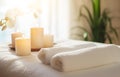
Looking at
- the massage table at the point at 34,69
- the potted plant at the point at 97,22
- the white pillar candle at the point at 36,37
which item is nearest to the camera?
the massage table at the point at 34,69

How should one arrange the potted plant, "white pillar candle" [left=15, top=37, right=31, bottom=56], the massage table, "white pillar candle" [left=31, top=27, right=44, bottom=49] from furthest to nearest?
the potted plant
"white pillar candle" [left=31, top=27, right=44, bottom=49]
"white pillar candle" [left=15, top=37, right=31, bottom=56]
the massage table

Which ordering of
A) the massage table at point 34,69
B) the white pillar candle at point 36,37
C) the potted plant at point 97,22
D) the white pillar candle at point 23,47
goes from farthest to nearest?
the potted plant at point 97,22 → the white pillar candle at point 36,37 → the white pillar candle at point 23,47 → the massage table at point 34,69

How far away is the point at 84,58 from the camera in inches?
45.1

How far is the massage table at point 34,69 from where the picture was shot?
1.08 metres

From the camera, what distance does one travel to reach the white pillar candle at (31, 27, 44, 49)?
1.67 metres

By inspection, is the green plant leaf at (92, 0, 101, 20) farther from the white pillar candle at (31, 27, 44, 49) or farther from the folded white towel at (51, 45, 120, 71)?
the folded white towel at (51, 45, 120, 71)

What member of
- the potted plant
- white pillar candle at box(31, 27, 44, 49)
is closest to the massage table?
white pillar candle at box(31, 27, 44, 49)

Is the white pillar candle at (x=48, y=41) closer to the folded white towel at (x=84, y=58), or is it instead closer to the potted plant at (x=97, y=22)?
the folded white towel at (x=84, y=58)

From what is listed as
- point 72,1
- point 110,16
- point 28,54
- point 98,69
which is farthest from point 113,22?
point 98,69

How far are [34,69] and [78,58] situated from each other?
0.23m

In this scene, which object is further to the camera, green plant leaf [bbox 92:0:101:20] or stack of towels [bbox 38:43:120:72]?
green plant leaf [bbox 92:0:101:20]

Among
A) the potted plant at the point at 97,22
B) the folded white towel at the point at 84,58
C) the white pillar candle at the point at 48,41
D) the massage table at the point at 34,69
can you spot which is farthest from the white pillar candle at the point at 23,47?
the potted plant at the point at 97,22

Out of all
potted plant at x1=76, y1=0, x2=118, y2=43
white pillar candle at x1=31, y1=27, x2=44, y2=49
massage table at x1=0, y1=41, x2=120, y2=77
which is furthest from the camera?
potted plant at x1=76, y1=0, x2=118, y2=43

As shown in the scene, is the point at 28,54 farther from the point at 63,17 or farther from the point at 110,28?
the point at 110,28
